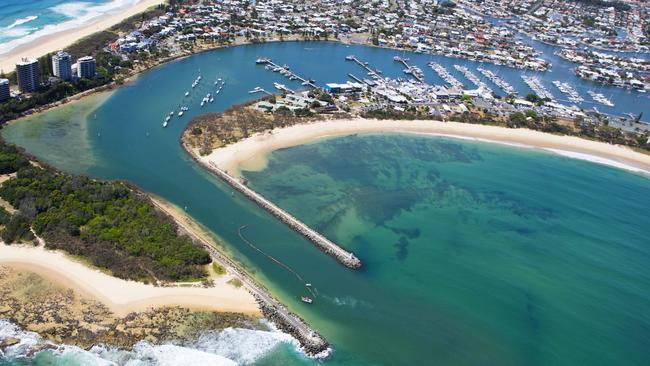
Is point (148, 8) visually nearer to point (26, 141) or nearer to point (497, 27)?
point (26, 141)

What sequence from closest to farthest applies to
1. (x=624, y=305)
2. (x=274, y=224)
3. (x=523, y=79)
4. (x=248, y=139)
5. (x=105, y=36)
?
(x=624, y=305) → (x=274, y=224) → (x=248, y=139) → (x=105, y=36) → (x=523, y=79)

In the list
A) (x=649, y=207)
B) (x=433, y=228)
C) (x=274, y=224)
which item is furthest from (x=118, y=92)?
(x=649, y=207)

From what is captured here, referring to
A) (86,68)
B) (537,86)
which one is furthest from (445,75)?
(86,68)

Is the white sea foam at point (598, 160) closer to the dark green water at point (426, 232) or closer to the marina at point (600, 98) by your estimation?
the dark green water at point (426, 232)

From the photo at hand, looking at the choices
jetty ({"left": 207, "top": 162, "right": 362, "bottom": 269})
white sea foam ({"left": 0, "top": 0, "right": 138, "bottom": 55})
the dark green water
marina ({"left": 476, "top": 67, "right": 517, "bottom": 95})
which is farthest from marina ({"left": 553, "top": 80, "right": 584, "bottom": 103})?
white sea foam ({"left": 0, "top": 0, "right": 138, "bottom": 55})

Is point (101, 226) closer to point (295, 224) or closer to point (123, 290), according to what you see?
point (123, 290)

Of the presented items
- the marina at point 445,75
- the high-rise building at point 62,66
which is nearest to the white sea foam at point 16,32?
the high-rise building at point 62,66
